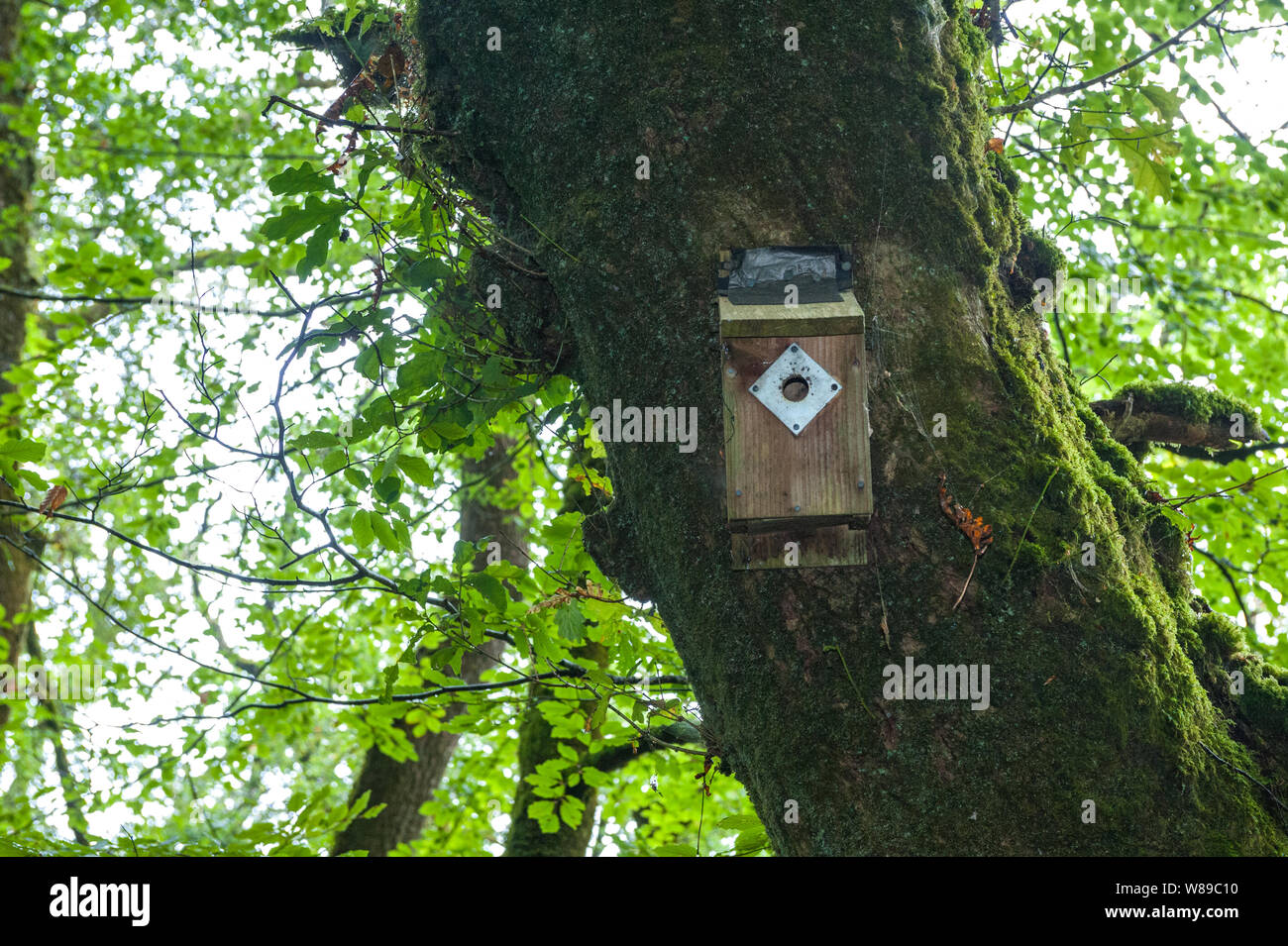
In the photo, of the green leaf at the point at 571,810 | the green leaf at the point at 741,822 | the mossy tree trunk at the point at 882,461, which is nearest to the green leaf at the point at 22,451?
the mossy tree trunk at the point at 882,461

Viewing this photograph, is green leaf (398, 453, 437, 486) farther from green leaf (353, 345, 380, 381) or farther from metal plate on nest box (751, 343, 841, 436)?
metal plate on nest box (751, 343, 841, 436)

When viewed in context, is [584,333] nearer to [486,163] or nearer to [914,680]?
[486,163]

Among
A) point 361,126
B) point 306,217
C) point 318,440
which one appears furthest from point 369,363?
point 361,126

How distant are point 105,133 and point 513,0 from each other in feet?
27.5

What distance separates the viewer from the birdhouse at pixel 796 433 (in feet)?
6.53

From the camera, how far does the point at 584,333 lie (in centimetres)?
245

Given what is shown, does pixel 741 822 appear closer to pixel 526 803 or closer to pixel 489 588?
pixel 489 588

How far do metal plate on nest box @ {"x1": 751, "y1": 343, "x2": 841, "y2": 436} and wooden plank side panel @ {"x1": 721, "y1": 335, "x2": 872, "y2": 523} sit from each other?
0.01 m

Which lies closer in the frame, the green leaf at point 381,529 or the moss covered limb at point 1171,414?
the green leaf at point 381,529

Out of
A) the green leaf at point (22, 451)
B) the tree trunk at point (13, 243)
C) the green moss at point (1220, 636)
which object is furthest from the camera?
the tree trunk at point (13, 243)

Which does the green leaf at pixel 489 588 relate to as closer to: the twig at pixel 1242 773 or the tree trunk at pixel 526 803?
the twig at pixel 1242 773

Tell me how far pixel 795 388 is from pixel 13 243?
990 centimetres

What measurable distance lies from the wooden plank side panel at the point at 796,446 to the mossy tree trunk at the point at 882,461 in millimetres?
118

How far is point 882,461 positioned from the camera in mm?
2105
